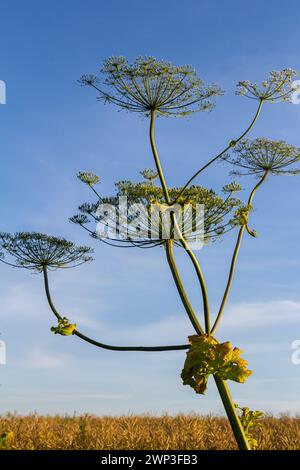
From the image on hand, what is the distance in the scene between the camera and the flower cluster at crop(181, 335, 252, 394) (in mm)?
9055

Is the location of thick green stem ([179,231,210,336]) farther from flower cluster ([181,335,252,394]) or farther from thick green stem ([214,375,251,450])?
thick green stem ([214,375,251,450])

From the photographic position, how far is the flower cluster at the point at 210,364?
9055 millimetres

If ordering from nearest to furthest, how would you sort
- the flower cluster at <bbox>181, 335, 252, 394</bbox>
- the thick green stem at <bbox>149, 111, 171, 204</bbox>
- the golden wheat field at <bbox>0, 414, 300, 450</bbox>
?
the flower cluster at <bbox>181, 335, 252, 394</bbox>, the golden wheat field at <bbox>0, 414, 300, 450</bbox>, the thick green stem at <bbox>149, 111, 171, 204</bbox>

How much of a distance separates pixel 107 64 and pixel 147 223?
2.85 metres

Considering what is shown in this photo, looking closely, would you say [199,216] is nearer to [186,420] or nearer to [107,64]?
[107,64]

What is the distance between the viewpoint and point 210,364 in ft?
29.8

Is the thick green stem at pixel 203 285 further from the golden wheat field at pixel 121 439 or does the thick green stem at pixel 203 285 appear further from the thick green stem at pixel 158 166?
the golden wheat field at pixel 121 439

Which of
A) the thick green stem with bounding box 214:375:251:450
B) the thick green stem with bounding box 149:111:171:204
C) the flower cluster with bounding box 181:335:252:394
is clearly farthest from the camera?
the thick green stem with bounding box 149:111:171:204

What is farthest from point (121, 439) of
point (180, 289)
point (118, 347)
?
point (180, 289)

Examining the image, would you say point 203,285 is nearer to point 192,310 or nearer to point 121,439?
point 192,310

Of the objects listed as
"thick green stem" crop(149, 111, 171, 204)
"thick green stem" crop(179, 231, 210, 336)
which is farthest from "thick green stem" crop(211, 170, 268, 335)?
"thick green stem" crop(149, 111, 171, 204)
